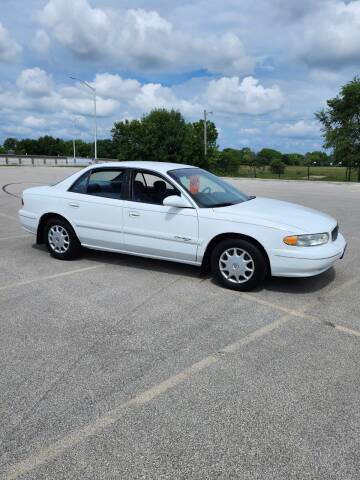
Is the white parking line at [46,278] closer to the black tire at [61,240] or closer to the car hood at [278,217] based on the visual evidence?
the black tire at [61,240]

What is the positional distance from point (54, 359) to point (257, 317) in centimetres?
202

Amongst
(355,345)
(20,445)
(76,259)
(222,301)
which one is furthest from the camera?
(76,259)

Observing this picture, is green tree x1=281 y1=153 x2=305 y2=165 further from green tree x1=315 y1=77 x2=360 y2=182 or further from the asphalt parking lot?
the asphalt parking lot

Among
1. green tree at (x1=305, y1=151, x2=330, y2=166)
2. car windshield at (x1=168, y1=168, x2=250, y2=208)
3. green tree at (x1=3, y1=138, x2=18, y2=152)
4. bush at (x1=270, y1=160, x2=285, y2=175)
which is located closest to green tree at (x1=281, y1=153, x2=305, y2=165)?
green tree at (x1=305, y1=151, x2=330, y2=166)

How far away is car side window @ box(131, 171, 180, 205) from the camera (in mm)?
5668

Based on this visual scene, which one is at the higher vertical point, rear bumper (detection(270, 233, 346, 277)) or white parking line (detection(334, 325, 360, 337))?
rear bumper (detection(270, 233, 346, 277))

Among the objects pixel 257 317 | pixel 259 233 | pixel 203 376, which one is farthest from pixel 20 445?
pixel 259 233

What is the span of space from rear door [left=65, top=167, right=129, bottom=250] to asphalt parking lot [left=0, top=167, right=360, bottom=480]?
0.76 metres

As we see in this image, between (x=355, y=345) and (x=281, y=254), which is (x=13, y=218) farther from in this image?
(x=355, y=345)

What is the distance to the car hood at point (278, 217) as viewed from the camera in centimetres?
487

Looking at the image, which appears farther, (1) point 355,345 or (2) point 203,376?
(1) point 355,345

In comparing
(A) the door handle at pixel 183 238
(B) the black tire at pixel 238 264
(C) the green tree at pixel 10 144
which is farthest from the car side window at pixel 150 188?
(C) the green tree at pixel 10 144

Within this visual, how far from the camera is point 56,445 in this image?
7.91 ft

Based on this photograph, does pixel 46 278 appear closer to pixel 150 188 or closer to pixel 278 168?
pixel 150 188
